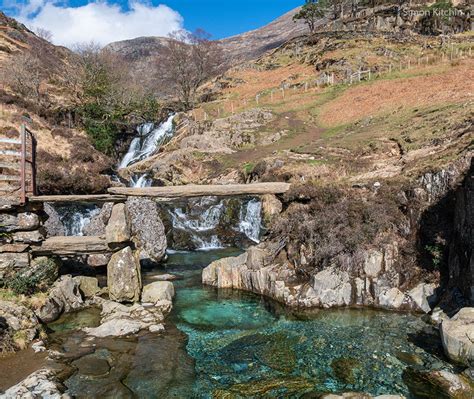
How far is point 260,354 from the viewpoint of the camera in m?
10.5

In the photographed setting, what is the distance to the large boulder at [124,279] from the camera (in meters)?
14.4

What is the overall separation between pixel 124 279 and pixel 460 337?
10950 millimetres

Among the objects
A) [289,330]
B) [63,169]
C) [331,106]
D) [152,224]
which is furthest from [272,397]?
[331,106]

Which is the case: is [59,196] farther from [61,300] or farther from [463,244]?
[463,244]

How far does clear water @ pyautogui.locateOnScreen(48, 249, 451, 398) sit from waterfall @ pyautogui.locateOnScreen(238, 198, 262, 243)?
32.4ft

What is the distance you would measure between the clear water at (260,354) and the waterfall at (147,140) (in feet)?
104

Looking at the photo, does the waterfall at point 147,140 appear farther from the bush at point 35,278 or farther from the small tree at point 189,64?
the bush at point 35,278

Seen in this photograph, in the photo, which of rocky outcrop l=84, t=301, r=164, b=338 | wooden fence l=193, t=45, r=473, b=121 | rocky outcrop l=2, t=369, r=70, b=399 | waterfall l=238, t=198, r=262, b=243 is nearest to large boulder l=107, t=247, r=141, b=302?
rocky outcrop l=84, t=301, r=164, b=338

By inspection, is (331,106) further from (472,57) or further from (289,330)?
(289,330)

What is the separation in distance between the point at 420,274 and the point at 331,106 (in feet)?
101

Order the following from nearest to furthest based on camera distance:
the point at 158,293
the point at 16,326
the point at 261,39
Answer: the point at 16,326, the point at 158,293, the point at 261,39

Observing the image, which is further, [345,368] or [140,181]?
[140,181]

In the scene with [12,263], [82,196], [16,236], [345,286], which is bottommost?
[345,286]

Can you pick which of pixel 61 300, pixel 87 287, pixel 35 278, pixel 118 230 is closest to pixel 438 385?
pixel 118 230
